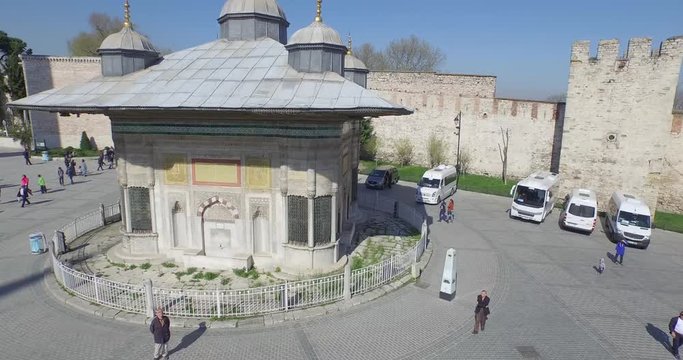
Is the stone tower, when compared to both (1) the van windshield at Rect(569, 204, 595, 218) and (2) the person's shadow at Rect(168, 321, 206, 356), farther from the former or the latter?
(2) the person's shadow at Rect(168, 321, 206, 356)

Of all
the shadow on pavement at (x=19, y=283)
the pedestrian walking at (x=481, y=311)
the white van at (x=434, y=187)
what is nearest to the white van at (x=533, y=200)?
the white van at (x=434, y=187)

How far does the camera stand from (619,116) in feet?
68.0

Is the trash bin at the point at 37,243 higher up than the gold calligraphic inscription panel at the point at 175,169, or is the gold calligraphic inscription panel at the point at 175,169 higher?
the gold calligraphic inscription panel at the point at 175,169

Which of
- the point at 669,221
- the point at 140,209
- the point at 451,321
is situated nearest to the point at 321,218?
the point at 451,321

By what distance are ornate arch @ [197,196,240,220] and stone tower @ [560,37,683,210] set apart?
18.5 metres

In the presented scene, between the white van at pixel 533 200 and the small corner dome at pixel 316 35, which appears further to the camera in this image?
the white van at pixel 533 200

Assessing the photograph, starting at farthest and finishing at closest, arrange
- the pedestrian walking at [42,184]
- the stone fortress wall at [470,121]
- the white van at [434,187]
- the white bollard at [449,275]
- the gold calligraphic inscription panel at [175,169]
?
the stone fortress wall at [470,121] < the white van at [434,187] < the pedestrian walking at [42,184] < the gold calligraphic inscription panel at [175,169] < the white bollard at [449,275]

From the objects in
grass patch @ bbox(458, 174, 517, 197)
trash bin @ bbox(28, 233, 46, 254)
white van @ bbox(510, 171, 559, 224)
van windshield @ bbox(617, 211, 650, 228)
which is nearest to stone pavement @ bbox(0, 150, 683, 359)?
trash bin @ bbox(28, 233, 46, 254)

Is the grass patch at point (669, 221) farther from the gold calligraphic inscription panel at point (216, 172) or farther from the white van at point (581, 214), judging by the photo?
the gold calligraphic inscription panel at point (216, 172)

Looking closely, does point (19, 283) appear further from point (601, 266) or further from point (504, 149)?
point (504, 149)

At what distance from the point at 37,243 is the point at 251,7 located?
1078 centimetres

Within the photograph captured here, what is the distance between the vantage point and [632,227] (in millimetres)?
16188

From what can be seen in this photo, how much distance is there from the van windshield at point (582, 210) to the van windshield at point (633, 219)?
1.10 metres

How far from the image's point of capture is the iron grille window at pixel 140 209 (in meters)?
12.8
